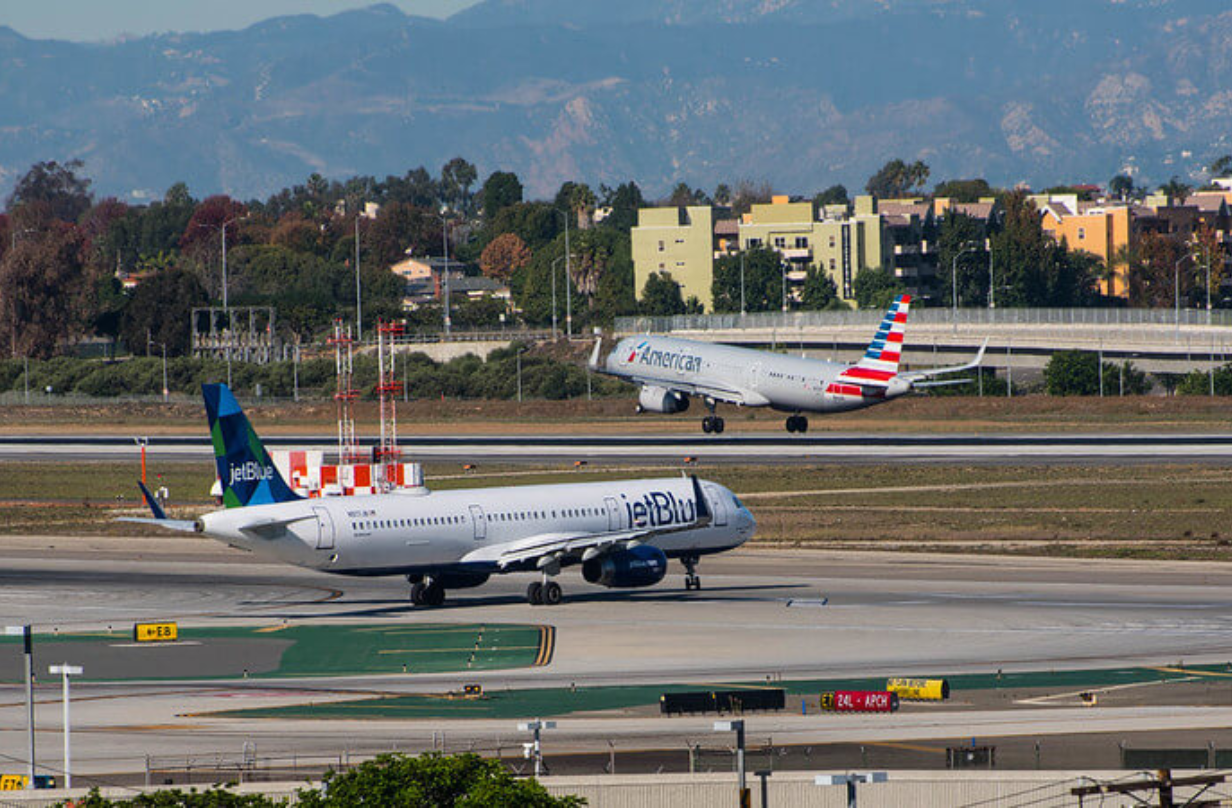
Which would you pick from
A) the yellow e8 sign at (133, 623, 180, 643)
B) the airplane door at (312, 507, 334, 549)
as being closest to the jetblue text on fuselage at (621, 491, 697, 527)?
the airplane door at (312, 507, 334, 549)

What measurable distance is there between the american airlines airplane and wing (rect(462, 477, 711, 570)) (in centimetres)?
4502

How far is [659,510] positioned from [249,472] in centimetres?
1431

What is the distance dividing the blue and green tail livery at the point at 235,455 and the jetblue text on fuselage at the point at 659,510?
1246 centimetres

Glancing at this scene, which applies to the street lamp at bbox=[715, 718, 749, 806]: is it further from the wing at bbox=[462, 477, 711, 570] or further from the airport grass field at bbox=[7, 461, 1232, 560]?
the airport grass field at bbox=[7, 461, 1232, 560]

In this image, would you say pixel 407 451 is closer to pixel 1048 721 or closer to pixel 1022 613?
pixel 1022 613

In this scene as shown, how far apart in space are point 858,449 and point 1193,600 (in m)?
49.6

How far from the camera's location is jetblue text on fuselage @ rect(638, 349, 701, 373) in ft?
375

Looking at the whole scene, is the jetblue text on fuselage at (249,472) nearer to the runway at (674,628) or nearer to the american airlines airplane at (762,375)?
the runway at (674,628)

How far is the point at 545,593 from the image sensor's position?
60906mm

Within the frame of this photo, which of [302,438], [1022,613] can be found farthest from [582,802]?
[302,438]

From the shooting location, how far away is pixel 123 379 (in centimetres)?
17550

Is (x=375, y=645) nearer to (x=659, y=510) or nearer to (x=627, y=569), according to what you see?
(x=627, y=569)

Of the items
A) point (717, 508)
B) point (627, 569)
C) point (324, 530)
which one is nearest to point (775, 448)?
point (717, 508)

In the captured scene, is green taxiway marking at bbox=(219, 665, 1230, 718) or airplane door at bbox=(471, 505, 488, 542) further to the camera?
airplane door at bbox=(471, 505, 488, 542)
